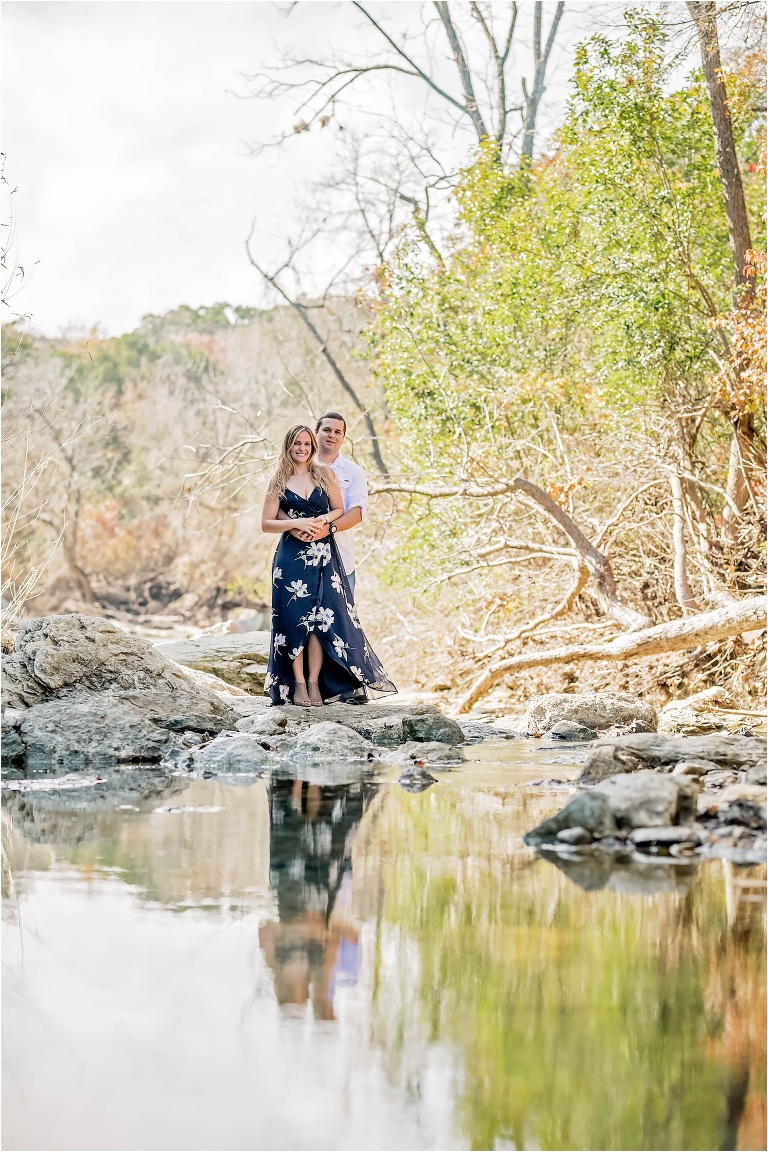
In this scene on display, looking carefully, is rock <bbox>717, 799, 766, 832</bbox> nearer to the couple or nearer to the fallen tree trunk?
the couple

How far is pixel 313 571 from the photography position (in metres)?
8.02

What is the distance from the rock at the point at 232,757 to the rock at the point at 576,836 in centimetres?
235

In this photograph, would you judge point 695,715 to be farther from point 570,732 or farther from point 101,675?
point 101,675

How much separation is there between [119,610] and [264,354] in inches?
357

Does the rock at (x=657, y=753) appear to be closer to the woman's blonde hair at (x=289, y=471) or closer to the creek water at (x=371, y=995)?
the creek water at (x=371, y=995)

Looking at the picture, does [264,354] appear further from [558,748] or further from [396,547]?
[558,748]

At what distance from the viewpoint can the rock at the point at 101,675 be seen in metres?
7.50

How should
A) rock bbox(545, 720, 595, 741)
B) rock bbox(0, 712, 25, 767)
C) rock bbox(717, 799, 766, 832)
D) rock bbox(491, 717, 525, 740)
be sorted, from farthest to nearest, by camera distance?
rock bbox(491, 717, 525, 740)
rock bbox(545, 720, 595, 741)
rock bbox(0, 712, 25, 767)
rock bbox(717, 799, 766, 832)

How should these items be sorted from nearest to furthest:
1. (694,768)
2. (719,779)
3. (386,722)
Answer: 1. (719,779)
2. (694,768)
3. (386,722)

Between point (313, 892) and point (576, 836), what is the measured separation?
1140 mm

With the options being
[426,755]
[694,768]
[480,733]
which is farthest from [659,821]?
[480,733]

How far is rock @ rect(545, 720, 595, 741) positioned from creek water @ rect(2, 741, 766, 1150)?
345cm

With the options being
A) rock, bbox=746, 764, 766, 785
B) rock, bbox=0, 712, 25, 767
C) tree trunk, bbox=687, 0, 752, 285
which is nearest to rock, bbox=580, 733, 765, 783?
rock, bbox=746, 764, 766, 785

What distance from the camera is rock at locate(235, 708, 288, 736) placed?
729 centimetres
